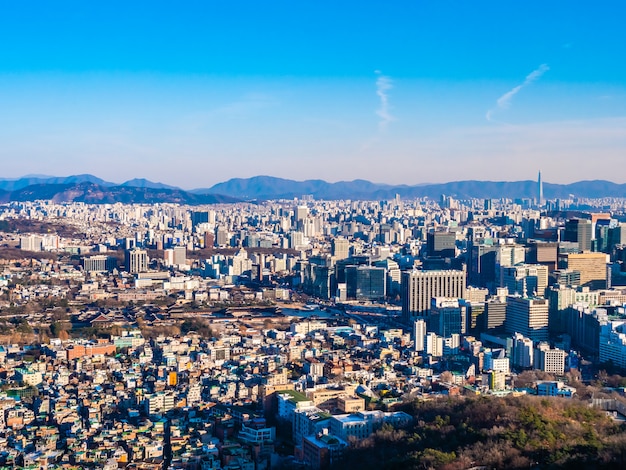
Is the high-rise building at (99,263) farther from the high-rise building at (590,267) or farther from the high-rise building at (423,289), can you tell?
the high-rise building at (590,267)

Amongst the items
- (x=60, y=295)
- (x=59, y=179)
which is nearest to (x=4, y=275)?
Answer: (x=60, y=295)

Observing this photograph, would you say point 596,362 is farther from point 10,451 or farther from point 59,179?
point 59,179

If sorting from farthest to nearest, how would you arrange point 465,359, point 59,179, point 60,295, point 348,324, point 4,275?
point 59,179 < point 4,275 < point 60,295 < point 348,324 < point 465,359

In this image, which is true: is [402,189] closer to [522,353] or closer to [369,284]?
[369,284]

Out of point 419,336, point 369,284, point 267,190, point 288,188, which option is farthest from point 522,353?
point 288,188

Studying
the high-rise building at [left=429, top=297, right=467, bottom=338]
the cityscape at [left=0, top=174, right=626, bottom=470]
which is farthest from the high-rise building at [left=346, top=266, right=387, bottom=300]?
the high-rise building at [left=429, top=297, right=467, bottom=338]
